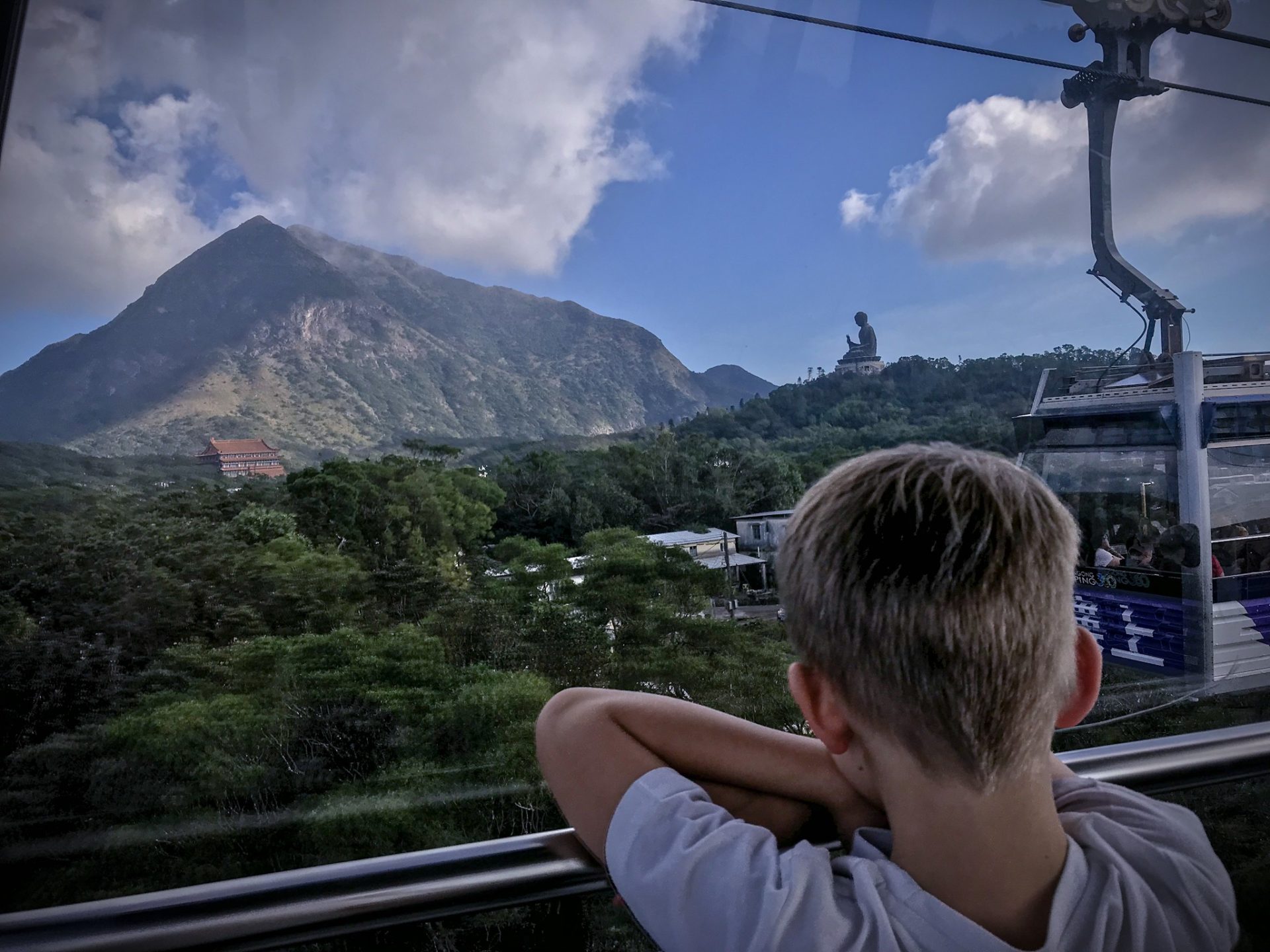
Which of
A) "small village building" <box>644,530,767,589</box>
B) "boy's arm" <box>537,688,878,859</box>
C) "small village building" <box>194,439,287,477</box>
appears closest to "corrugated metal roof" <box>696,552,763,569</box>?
"small village building" <box>644,530,767,589</box>

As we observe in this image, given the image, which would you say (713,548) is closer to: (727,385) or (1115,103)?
(727,385)

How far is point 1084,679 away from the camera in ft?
2.15

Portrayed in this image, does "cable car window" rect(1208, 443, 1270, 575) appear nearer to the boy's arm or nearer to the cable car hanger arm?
the cable car hanger arm

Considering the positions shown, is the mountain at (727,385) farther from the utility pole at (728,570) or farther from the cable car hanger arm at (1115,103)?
the cable car hanger arm at (1115,103)

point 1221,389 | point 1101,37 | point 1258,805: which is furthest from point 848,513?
point 1101,37

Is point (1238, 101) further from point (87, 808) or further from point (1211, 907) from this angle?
point (87, 808)

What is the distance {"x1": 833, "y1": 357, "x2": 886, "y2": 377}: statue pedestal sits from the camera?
1.98 metres

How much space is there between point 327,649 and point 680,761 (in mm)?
1068

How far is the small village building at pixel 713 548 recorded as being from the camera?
168 centimetres

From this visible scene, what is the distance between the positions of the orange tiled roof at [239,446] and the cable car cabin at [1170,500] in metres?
1.57

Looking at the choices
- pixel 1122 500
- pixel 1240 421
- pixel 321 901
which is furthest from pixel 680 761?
pixel 1240 421

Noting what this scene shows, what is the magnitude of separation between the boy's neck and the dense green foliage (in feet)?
3.05

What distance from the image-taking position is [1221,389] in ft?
Answer: 6.10

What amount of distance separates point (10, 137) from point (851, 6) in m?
1.63
